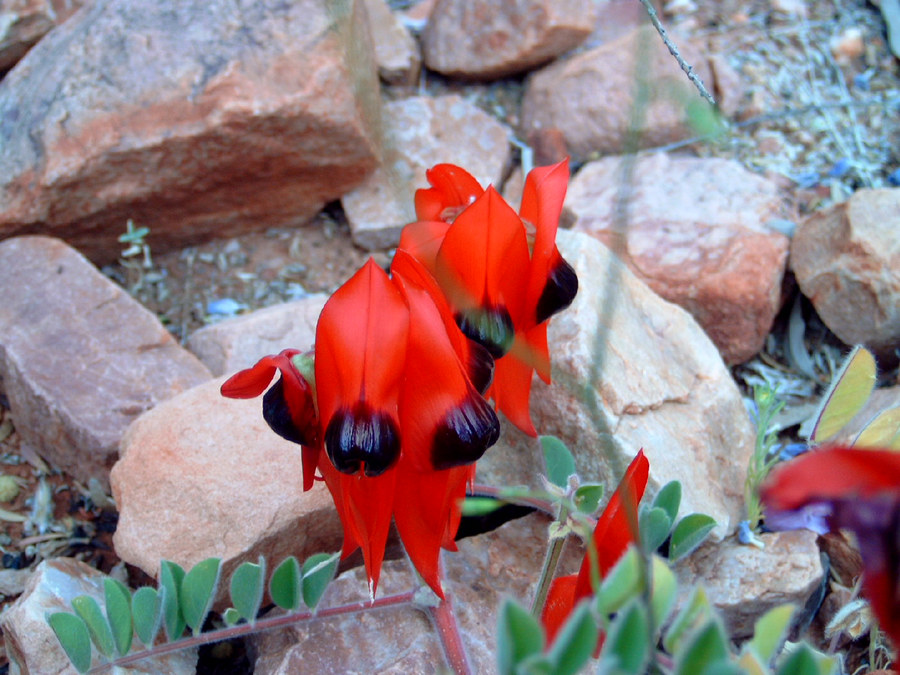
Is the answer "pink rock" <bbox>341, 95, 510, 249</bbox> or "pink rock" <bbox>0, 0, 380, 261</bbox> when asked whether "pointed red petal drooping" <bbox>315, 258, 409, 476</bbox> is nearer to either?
"pink rock" <bbox>0, 0, 380, 261</bbox>

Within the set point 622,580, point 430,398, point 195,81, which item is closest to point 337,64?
point 195,81

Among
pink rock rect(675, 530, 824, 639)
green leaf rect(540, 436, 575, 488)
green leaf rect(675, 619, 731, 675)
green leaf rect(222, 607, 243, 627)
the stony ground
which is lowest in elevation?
pink rock rect(675, 530, 824, 639)

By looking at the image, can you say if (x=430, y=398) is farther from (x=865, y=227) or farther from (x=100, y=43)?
(x=100, y=43)

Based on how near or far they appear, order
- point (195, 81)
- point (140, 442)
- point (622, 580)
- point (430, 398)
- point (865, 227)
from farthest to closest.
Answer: point (195, 81) → point (865, 227) → point (140, 442) → point (430, 398) → point (622, 580)

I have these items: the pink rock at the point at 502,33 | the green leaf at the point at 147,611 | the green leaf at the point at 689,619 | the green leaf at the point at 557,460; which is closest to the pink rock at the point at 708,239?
the pink rock at the point at 502,33

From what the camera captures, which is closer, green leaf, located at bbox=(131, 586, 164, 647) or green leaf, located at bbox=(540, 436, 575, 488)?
green leaf, located at bbox=(131, 586, 164, 647)

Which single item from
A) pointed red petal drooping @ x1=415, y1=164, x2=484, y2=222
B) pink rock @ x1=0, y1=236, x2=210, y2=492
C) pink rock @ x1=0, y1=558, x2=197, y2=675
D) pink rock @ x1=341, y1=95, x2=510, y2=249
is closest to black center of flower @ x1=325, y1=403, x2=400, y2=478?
pointed red petal drooping @ x1=415, y1=164, x2=484, y2=222
